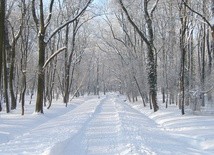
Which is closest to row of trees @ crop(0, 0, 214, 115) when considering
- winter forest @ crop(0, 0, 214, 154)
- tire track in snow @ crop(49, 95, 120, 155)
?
winter forest @ crop(0, 0, 214, 154)

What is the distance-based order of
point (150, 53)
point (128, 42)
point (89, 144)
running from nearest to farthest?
point (89, 144), point (150, 53), point (128, 42)

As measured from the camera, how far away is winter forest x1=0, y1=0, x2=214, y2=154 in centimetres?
2853

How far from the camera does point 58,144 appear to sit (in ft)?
42.3

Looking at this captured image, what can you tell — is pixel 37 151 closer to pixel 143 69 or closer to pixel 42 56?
pixel 42 56

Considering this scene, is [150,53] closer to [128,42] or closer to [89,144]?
[89,144]

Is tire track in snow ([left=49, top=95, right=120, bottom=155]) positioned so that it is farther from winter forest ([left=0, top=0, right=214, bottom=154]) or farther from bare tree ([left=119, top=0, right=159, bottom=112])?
bare tree ([left=119, top=0, right=159, bottom=112])

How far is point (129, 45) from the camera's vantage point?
2216 inches

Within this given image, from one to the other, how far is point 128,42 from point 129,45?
0.62 metres

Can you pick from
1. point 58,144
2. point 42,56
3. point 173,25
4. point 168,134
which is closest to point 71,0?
point 173,25

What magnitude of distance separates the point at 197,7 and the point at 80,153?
1234 inches

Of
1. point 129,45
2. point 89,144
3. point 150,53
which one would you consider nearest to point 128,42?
point 129,45

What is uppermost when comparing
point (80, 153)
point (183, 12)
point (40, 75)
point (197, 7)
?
point (197, 7)

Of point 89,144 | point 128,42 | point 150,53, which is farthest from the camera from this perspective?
point 128,42

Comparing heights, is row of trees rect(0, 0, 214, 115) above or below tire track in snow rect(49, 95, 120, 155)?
above
